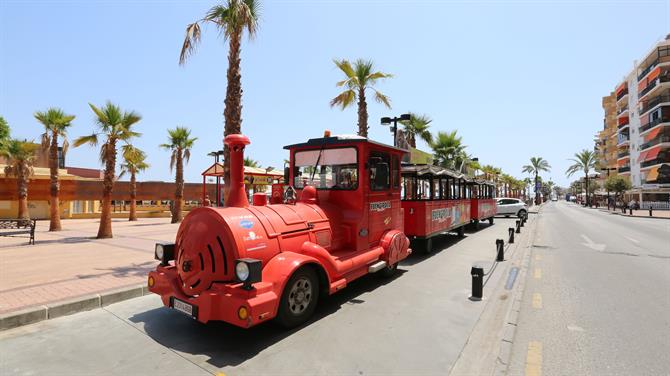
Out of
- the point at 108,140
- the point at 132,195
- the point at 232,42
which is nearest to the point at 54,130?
the point at 108,140

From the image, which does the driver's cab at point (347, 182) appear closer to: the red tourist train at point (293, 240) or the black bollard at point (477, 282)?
the red tourist train at point (293, 240)

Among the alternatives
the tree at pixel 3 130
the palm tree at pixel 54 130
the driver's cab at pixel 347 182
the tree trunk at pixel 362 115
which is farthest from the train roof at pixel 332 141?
the tree at pixel 3 130

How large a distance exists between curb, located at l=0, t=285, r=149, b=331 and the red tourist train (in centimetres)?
128

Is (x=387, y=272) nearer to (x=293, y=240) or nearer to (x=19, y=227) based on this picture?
(x=293, y=240)

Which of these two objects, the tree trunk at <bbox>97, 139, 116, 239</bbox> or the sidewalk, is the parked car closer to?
the sidewalk

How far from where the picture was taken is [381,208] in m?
6.72

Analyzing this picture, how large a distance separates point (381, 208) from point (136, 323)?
456 cm

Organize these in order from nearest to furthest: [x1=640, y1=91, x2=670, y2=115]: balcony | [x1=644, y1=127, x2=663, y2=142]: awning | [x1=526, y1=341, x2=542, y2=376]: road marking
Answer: [x1=526, y1=341, x2=542, y2=376]: road marking, [x1=640, y1=91, x2=670, y2=115]: balcony, [x1=644, y1=127, x2=663, y2=142]: awning

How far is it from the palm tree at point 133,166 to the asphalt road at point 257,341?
Answer: 34.1 feet

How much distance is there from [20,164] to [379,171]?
24.1 m

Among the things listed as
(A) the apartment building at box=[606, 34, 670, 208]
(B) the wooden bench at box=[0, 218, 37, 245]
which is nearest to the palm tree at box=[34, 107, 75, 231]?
(B) the wooden bench at box=[0, 218, 37, 245]

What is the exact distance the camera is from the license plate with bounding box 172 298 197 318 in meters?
3.96

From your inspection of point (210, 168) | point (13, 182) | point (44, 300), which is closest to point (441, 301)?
point (44, 300)

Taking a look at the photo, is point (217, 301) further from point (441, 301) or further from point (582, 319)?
point (582, 319)
